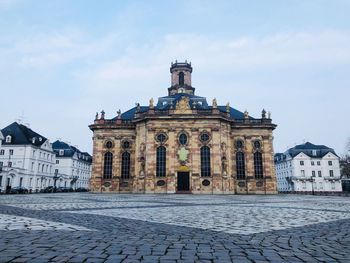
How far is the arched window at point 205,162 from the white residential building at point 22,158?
31672mm

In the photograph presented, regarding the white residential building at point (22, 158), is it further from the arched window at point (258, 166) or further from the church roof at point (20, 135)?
the arched window at point (258, 166)

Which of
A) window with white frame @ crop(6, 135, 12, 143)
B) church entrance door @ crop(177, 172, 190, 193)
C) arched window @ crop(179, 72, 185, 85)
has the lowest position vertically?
church entrance door @ crop(177, 172, 190, 193)

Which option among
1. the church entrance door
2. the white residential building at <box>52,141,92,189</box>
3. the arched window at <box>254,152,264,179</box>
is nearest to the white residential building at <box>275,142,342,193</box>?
the arched window at <box>254,152,264,179</box>

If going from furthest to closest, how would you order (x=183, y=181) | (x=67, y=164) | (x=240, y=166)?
(x=67, y=164) → (x=240, y=166) → (x=183, y=181)

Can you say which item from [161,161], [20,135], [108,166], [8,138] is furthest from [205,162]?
[8,138]

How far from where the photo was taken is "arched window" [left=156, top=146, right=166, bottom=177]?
1681 inches

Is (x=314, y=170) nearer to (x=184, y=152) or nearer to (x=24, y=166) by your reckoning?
(x=184, y=152)

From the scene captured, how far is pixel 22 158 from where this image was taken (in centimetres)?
5694

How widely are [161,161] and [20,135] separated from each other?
1277 inches

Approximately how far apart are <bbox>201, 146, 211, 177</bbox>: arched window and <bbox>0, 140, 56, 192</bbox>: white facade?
33.1m

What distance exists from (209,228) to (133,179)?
126ft

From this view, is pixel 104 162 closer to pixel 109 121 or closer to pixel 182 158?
pixel 109 121

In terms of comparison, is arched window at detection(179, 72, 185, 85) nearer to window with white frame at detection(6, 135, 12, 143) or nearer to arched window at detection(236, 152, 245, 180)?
arched window at detection(236, 152, 245, 180)

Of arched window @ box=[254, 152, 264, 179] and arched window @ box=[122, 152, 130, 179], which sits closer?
arched window @ box=[254, 152, 264, 179]
